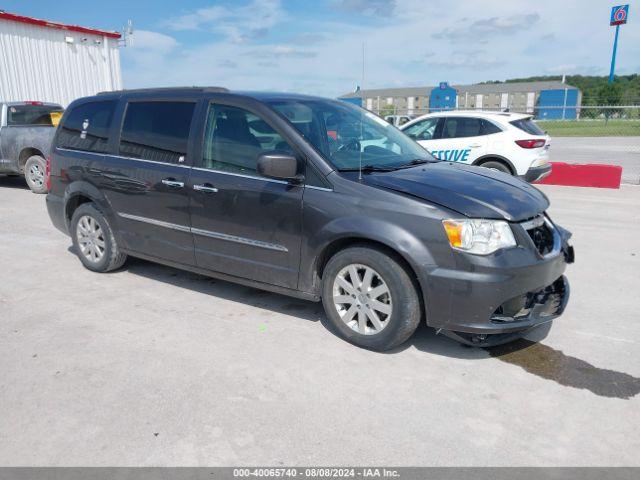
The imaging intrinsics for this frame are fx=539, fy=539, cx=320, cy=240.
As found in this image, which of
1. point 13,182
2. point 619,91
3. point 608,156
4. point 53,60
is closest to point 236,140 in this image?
point 13,182

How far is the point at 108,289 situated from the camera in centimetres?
514

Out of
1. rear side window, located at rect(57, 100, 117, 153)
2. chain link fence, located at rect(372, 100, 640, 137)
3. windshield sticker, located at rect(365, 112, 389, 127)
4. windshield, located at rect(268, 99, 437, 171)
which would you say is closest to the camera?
windshield, located at rect(268, 99, 437, 171)

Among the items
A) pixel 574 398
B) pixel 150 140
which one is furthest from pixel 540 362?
pixel 150 140

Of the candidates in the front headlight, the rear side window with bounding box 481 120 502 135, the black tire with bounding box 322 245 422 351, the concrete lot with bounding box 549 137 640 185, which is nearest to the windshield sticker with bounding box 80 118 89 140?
the black tire with bounding box 322 245 422 351

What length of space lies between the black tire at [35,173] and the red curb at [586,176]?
413 inches

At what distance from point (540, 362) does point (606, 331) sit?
0.86m

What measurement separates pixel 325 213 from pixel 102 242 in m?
2.79

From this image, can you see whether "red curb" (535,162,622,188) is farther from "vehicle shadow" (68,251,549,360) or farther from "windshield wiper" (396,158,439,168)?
"vehicle shadow" (68,251,549,360)

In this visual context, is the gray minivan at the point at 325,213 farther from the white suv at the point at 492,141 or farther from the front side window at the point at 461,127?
the front side window at the point at 461,127

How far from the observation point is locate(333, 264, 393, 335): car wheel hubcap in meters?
3.70

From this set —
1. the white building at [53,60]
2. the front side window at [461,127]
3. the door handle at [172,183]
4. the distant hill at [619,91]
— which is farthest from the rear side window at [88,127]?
the distant hill at [619,91]

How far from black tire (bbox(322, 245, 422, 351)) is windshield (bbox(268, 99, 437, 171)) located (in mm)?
685

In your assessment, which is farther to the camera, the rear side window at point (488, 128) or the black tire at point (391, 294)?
the rear side window at point (488, 128)

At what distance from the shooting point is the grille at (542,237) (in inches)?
144
